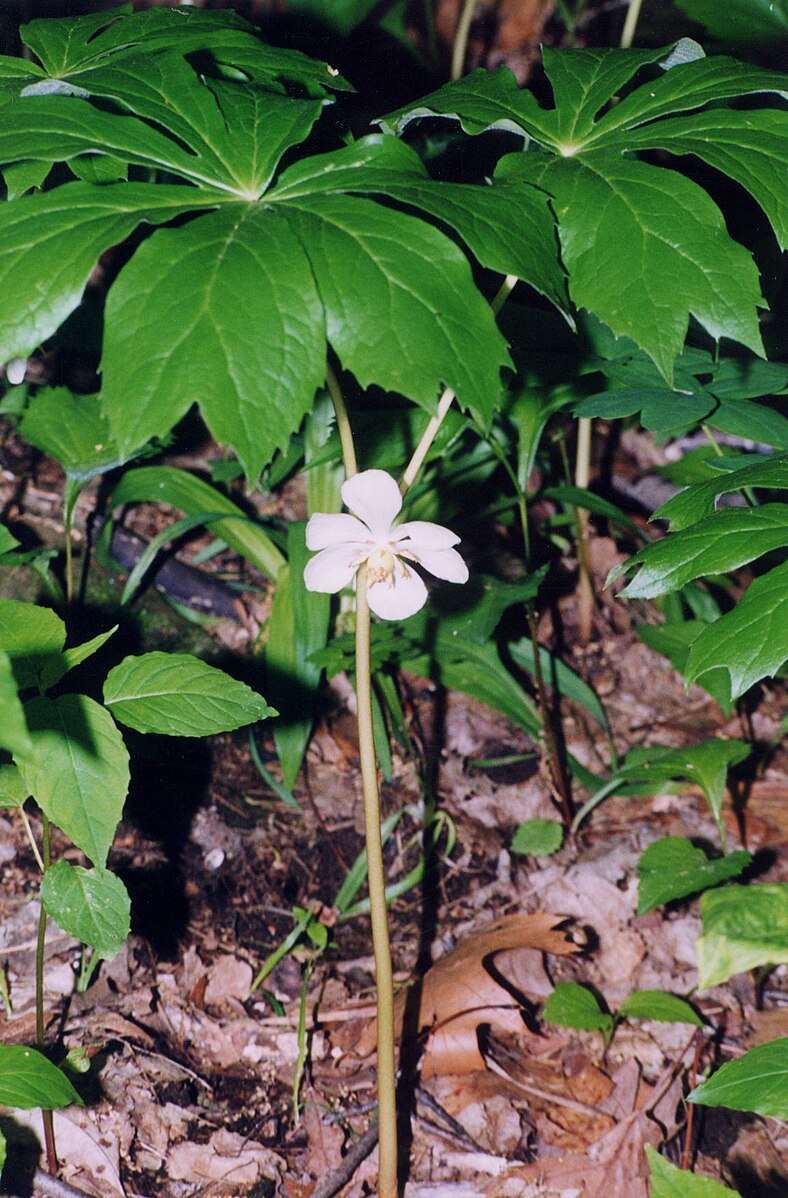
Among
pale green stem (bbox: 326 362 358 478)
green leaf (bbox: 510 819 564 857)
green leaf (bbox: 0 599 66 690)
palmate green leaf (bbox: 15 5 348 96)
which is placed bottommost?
green leaf (bbox: 510 819 564 857)

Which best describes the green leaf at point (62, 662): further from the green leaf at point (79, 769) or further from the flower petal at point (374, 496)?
the flower petal at point (374, 496)

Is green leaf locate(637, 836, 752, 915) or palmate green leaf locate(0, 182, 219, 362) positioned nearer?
palmate green leaf locate(0, 182, 219, 362)

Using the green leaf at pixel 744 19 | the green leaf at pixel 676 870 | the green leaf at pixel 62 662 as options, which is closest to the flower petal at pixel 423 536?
the green leaf at pixel 62 662

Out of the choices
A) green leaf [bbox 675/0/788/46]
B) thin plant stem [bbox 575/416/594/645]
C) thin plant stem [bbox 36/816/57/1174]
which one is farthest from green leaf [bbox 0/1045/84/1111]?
green leaf [bbox 675/0/788/46]

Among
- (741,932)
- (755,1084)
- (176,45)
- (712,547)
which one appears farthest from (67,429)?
(755,1084)

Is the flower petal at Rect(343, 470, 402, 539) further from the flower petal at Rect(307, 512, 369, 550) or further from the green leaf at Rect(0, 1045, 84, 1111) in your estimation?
the green leaf at Rect(0, 1045, 84, 1111)

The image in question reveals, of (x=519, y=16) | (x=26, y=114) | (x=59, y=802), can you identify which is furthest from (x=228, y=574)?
(x=519, y=16)

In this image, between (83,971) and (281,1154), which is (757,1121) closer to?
(281,1154)

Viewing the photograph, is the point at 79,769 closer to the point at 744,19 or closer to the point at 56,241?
the point at 56,241
